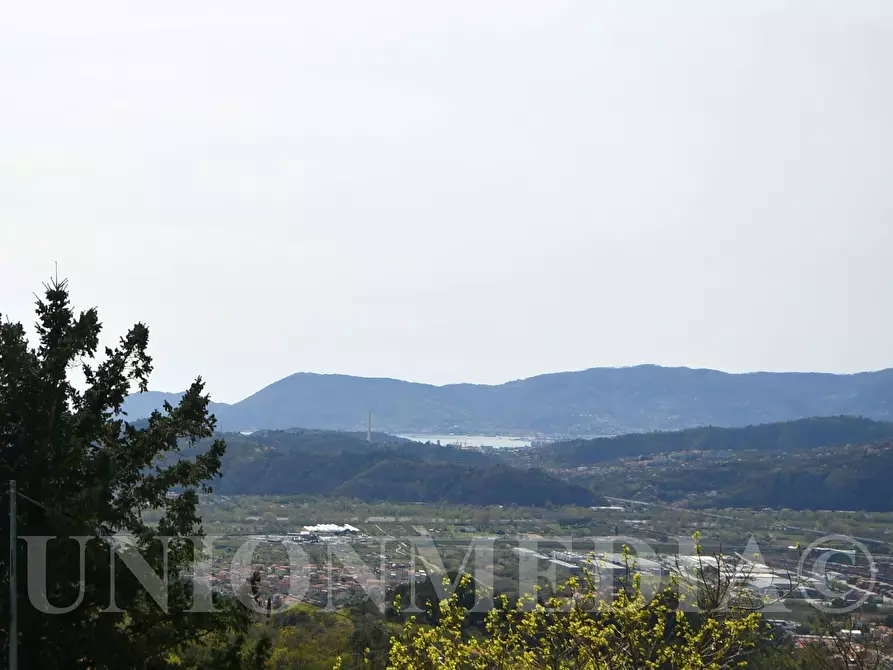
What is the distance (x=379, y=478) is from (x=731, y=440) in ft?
248

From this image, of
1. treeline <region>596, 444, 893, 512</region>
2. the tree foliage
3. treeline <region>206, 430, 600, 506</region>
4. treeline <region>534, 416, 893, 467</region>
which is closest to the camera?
the tree foliage

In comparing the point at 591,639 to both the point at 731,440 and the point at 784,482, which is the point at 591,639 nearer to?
the point at 784,482

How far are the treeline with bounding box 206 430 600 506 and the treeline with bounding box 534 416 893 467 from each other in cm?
3929

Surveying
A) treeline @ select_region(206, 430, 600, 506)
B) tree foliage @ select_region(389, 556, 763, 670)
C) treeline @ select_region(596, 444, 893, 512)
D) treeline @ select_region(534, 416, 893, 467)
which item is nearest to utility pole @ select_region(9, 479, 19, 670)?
tree foliage @ select_region(389, 556, 763, 670)

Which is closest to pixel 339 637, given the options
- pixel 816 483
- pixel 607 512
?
pixel 607 512

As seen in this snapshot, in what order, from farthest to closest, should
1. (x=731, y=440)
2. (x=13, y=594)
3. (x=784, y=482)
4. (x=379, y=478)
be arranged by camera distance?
Answer: (x=731, y=440)
(x=379, y=478)
(x=784, y=482)
(x=13, y=594)

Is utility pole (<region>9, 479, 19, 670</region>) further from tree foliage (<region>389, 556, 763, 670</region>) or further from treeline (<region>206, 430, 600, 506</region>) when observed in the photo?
treeline (<region>206, 430, 600, 506</region>)

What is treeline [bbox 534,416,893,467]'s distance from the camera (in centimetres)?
16800

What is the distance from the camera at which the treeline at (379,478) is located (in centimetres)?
12775

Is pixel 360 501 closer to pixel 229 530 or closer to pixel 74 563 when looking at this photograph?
pixel 229 530

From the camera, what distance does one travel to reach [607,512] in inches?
4382

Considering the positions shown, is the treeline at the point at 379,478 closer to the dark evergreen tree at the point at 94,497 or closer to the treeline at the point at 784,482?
the treeline at the point at 784,482

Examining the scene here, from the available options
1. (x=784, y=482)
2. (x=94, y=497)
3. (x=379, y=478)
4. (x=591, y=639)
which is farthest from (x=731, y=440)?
(x=94, y=497)

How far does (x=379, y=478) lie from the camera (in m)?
137
